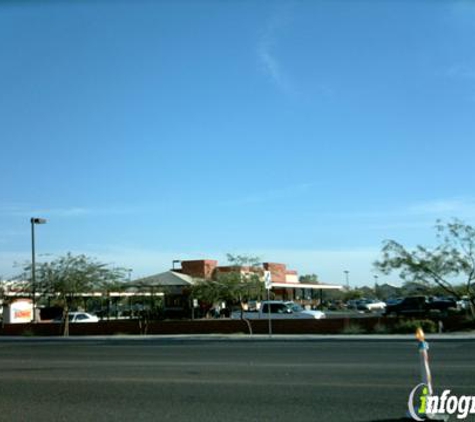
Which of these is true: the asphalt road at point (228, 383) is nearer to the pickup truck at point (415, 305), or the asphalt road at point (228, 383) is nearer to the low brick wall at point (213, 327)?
the low brick wall at point (213, 327)

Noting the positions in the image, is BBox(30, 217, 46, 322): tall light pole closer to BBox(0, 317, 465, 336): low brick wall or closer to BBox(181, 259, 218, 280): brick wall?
BBox(0, 317, 465, 336): low brick wall

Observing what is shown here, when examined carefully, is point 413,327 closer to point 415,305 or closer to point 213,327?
point 213,327

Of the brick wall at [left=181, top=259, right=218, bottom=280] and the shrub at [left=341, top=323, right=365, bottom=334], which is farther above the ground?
the brick wall at [left=181, top=259, right=218, bottom=280]

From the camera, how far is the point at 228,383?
45.9 feet

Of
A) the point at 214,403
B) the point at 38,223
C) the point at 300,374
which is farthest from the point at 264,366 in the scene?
the point at 38,223

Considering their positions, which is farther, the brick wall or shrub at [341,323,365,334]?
the brick wall

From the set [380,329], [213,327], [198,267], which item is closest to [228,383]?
[380,329]

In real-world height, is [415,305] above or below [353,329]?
above

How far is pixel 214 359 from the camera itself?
766 inches

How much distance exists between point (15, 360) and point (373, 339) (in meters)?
13.4

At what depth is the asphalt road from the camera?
10805 millimetres

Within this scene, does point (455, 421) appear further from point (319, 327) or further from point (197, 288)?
point (197, 288)

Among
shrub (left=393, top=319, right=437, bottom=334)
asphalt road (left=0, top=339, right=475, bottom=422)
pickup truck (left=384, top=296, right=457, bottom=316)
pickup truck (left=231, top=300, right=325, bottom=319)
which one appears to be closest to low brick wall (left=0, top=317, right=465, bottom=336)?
shrub (left=393, top=319, right=437, bottom=334)

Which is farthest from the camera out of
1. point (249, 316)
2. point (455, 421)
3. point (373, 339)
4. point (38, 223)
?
point (38, 223)
